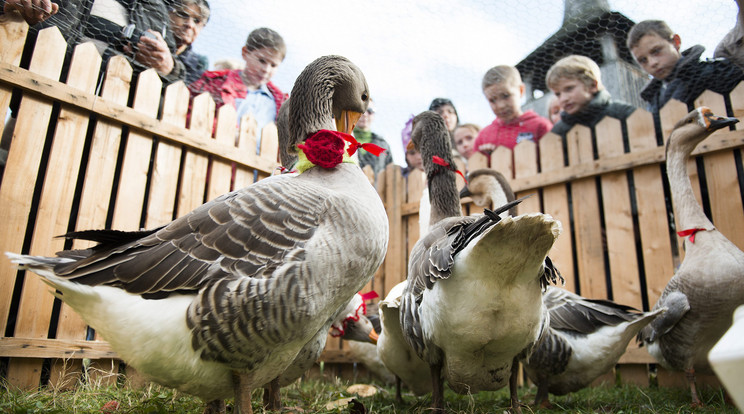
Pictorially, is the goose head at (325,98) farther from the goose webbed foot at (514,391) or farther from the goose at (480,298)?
the goose webbed foot at (514,391)

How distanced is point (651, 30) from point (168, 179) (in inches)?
240

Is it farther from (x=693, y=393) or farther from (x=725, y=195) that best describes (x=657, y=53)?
(x=693, y=393)

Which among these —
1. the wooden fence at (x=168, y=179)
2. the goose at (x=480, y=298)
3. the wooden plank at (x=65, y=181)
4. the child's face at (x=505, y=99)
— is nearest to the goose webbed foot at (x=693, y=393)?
the wooden fence at (x=168, y=179)

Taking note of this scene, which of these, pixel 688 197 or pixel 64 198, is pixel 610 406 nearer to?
pixel 688 197

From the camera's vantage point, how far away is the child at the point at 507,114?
6793 millimetres

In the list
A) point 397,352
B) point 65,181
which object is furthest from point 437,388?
point 65,181

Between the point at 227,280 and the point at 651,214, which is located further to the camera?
the point at 651,214

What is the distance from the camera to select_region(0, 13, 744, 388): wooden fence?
3.92 m

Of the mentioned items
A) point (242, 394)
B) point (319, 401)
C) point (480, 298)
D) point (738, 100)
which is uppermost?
point (738, 100)

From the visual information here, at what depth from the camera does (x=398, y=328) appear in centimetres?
400

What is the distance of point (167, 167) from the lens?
4.95m

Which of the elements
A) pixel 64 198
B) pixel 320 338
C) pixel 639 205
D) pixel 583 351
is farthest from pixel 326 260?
pixel 639 205

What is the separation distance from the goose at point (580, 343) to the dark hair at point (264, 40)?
197 inches

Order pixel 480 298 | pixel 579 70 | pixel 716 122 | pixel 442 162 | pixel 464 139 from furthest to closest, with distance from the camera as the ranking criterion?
pixel 464 139 < pixel 579 70 < pixel 442 162 < pixel 716 122 < pixel 480 298
